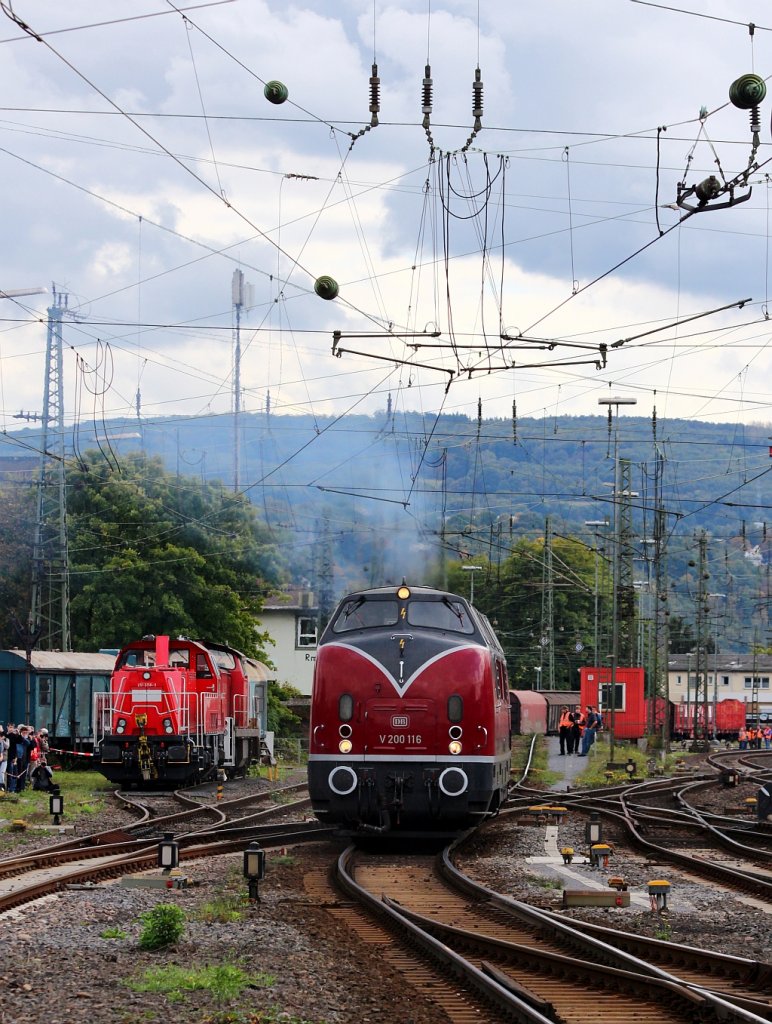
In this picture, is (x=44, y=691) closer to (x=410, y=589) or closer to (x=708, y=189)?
(x=410, y=589)

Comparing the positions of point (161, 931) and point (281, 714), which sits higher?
point (161, 931)

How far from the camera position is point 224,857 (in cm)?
1827

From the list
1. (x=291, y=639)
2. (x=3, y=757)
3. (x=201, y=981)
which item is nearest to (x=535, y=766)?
(x=3, y=757)

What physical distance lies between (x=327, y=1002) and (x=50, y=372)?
114ft

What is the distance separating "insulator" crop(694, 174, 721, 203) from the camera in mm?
14766

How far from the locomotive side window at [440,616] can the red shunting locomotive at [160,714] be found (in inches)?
547

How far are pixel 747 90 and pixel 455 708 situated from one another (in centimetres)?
838

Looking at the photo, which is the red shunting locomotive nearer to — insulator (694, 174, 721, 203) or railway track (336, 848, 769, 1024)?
railway track (336, 848, 769, 1024)

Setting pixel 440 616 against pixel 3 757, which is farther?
pixel 3 757

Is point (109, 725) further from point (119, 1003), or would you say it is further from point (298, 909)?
point (119, 1003)

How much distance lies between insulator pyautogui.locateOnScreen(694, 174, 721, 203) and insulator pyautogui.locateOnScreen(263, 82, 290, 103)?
513 cm

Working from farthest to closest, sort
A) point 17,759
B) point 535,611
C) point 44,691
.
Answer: point 535,611
point 44,691
point 17,759

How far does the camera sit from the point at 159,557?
1998 inches

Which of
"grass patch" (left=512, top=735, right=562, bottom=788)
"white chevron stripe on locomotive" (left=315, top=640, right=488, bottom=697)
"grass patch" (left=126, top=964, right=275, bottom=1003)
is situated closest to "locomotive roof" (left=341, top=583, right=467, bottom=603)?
"white chevron stripe on locomotive" (left=315, top=640, right=488, bottom=697)
